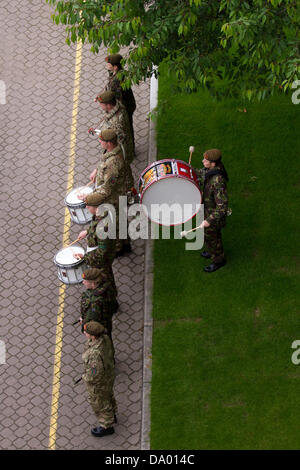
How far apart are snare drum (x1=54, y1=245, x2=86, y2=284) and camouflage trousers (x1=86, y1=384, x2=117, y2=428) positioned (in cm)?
200

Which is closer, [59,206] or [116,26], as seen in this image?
[116,26]

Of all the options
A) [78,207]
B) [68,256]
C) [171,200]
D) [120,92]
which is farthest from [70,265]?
[120,92]

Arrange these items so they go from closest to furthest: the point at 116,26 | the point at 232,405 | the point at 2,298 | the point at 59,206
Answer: the point at 116,26
the point at 232,405
the point at 2,298
the point at 59,206

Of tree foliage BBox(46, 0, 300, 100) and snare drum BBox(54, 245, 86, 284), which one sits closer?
tree foliage BBox(46, 0, 300, 100)

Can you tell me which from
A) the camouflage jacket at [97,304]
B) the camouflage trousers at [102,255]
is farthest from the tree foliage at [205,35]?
the camouflage jacket at [97,304]

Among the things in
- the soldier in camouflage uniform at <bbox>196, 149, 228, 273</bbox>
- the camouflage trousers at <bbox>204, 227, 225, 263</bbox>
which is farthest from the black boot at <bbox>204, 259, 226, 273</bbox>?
the soldier in camouflage uniform at <bbox>196, 149, 228, 273</bbox>

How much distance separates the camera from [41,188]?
15359 mm

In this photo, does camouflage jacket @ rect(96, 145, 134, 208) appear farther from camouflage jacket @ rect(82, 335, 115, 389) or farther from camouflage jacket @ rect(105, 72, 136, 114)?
camouflage jacket @ rect(82, 335, 115, 389)

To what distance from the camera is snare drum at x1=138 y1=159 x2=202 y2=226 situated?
12.4m

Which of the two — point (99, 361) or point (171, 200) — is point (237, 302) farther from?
point (99, 361)

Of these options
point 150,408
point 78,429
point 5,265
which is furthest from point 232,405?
point 5,265

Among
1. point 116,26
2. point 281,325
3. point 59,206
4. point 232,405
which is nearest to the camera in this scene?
point 116,26

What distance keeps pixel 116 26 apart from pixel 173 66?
3.25ft

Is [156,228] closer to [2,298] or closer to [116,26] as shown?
[2,298]
